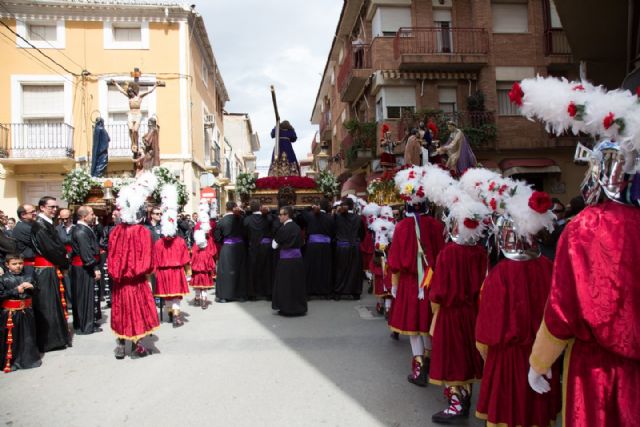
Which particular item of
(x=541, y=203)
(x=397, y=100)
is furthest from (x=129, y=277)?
(x=397, y=100)

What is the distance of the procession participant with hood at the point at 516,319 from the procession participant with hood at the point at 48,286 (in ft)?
18.6

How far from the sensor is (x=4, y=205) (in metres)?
18.2

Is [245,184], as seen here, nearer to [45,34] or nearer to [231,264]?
[231,264]

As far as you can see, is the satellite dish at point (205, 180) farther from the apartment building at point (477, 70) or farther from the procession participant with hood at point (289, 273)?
the procession participant with hood at point (289, 273)

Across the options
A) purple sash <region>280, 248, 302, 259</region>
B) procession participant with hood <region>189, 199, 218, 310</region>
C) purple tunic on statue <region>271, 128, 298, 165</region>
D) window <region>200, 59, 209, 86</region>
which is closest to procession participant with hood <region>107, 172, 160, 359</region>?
purple sash <region>280, 248, 302, 259</region>

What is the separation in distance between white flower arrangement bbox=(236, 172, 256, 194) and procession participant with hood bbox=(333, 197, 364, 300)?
10.0 feet

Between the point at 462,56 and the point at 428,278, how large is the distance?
15736 millimetres

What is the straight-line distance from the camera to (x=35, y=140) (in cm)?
1822

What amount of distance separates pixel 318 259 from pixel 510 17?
15.0m

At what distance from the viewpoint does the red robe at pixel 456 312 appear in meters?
3.87

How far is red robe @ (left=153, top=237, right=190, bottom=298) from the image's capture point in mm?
7809

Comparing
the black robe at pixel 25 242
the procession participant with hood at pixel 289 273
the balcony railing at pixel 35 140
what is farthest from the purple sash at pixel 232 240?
the balcony railing at pixel 35 140

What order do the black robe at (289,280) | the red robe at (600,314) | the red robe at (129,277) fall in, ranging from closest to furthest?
the red robe at (600,314) < the red robe at (129,277) < the black robe at (289,280)

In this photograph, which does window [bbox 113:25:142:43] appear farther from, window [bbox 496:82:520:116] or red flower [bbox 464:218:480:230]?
red flower [bbox 464:218:480:230]
